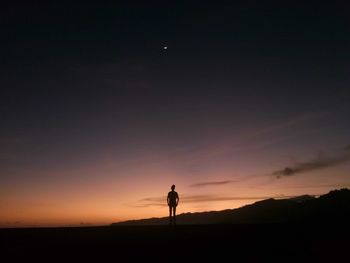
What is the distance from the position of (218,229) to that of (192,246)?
376 cm

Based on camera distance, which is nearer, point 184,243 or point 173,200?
point 184,243

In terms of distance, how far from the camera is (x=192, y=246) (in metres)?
A: 15.4

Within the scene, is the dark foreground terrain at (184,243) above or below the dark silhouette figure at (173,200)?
below

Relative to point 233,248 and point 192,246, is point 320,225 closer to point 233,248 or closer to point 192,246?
point 233,248

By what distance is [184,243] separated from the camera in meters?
15.9

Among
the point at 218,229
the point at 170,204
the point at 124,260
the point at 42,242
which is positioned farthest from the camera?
the point at 170,204

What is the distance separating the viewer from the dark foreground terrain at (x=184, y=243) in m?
14.2

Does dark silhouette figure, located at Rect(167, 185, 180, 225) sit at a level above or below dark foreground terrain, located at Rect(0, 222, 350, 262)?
above

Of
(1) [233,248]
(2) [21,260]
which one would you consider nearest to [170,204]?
(1) [233,248]

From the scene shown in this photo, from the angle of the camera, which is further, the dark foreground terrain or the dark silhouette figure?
the dark silhouette figure

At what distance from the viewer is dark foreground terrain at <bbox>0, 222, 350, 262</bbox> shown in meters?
14.2

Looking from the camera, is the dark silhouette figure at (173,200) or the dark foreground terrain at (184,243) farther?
the dark silhouette figure at (173,200)

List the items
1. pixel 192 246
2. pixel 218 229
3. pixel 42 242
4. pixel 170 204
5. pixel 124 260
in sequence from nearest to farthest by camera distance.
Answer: pixel 124 260 → pixel 192 246 → pixel 42 242 → pixel 218 229 → pixel 170 204

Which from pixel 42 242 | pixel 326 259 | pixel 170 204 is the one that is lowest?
pixel 326 259
